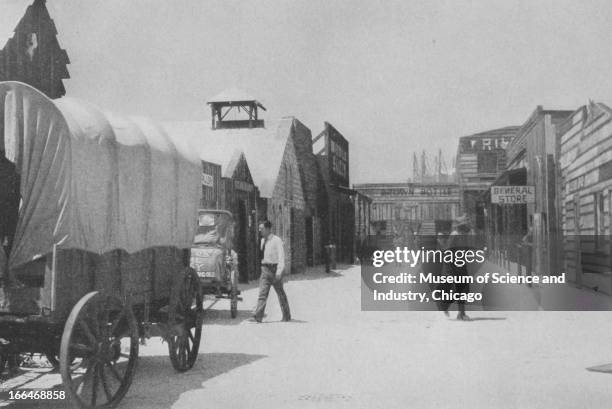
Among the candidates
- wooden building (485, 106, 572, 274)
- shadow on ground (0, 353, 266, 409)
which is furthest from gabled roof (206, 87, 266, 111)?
shadow on ground (0, 353, 266, 409)

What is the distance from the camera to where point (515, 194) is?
74.4ft

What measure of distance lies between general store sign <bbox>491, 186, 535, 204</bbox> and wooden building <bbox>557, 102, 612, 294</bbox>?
0.94 m

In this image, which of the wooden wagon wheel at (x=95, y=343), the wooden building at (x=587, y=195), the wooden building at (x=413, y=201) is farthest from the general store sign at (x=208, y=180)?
the wooden building at (x=413, y=201)

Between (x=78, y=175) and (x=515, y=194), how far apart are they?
17.5m

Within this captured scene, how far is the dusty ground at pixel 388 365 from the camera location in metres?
7.25

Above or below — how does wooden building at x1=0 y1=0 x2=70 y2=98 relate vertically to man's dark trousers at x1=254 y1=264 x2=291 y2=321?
above

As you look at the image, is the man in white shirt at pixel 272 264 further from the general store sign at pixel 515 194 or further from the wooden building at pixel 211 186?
the general store sign at pixel 515 194

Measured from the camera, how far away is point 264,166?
31328 mm

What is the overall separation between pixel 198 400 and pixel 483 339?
506 cm

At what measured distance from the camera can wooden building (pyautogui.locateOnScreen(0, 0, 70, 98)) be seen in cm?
1655

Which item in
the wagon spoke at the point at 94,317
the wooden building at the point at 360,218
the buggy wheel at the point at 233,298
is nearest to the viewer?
the wagon spoke at the point at 94,317

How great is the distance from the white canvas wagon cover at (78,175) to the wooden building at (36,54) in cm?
920

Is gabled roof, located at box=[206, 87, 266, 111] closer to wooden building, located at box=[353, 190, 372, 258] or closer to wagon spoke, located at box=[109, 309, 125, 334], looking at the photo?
wooden building, located at box=[353, 190, 372, 258]

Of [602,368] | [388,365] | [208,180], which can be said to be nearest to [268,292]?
[388,365]
